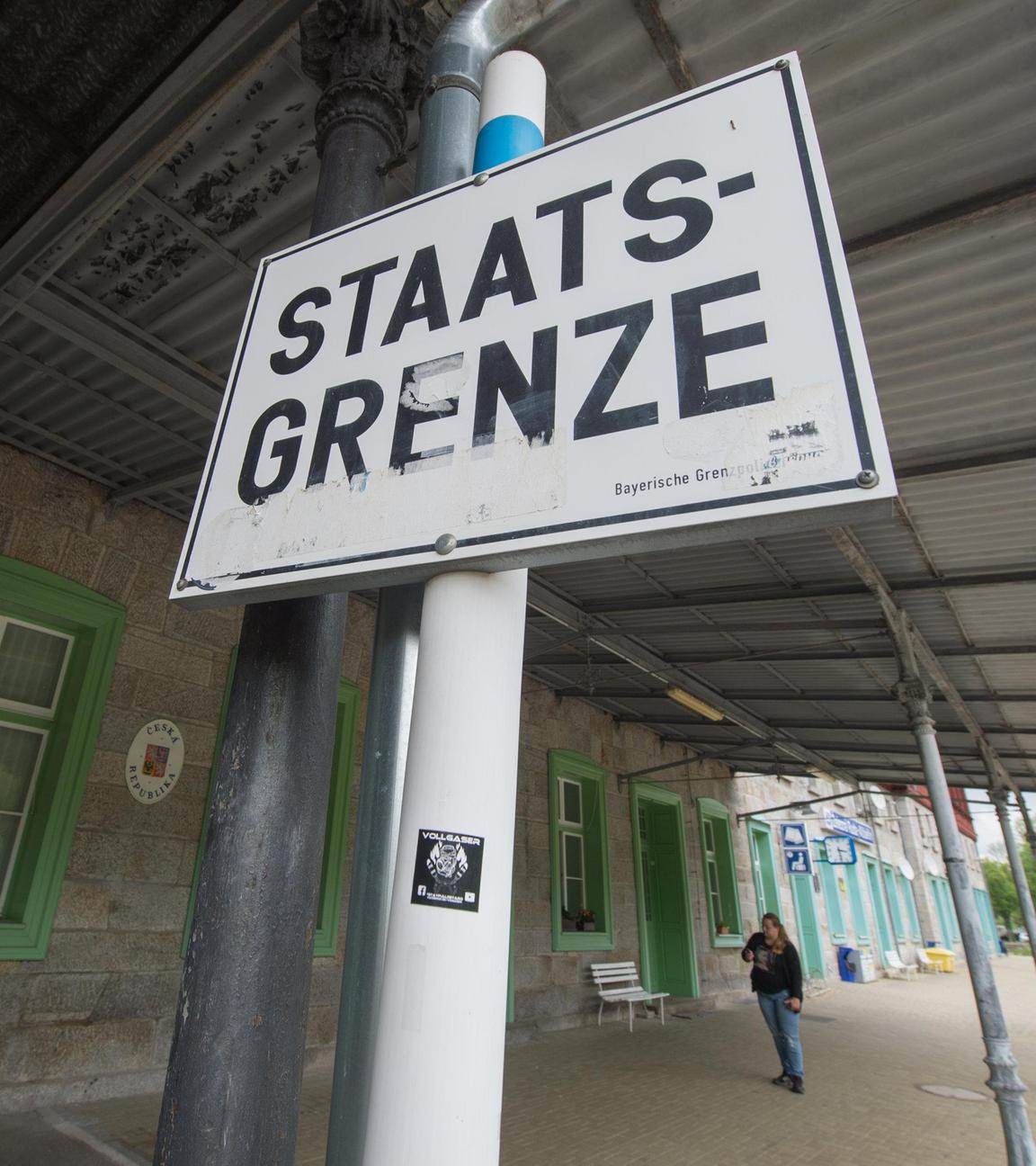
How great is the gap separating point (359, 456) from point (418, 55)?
1.64 meters

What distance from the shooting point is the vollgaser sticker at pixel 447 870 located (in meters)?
0.87

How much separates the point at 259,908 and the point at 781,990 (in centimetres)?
770

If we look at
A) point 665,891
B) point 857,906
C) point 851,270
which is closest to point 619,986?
point 665,891

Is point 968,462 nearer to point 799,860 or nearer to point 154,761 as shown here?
point 154,761

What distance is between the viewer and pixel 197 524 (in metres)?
1.26

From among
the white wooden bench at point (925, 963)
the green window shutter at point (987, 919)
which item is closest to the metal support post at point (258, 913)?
the white wooden bench at point (925, 963)

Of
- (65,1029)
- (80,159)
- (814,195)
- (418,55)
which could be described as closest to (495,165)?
(814,195)

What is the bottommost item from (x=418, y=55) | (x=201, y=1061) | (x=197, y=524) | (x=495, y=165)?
(x=201, y=1061)

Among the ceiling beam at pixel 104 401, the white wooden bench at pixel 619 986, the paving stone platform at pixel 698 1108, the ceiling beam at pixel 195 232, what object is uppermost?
the ceiling beam at pixel 195 232

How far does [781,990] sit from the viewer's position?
23.9ft

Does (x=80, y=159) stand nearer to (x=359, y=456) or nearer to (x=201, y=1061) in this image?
(x=359, y=456)

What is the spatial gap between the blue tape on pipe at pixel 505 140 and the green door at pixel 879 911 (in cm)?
2457

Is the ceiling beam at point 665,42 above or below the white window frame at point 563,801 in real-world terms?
above

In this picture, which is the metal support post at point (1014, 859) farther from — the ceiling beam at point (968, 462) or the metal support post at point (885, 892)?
the metal support post at point (885, 892)
